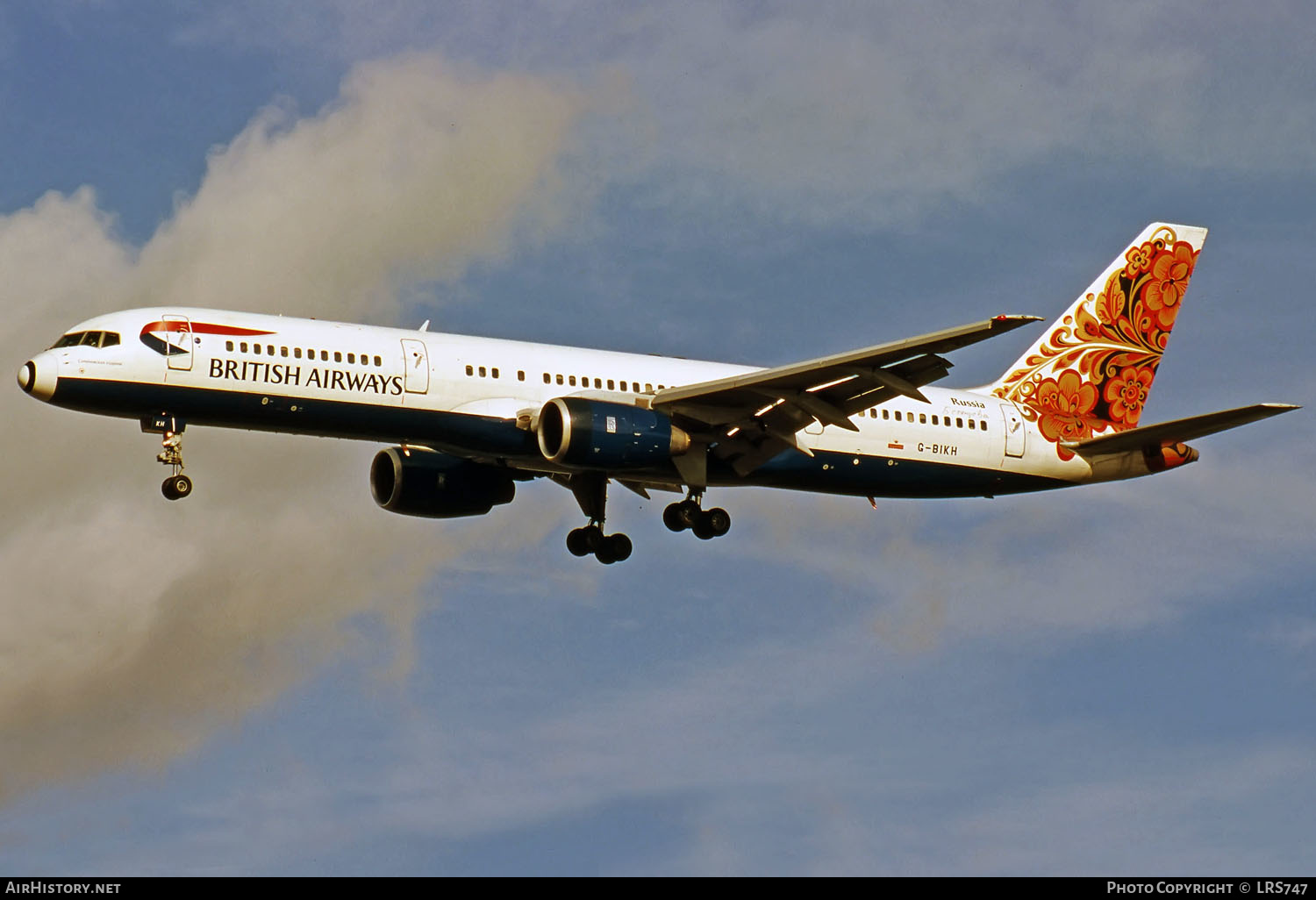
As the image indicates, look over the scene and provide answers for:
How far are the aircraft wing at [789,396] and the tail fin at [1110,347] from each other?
7.84 metres

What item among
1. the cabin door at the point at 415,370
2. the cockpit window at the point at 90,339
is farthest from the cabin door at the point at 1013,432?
the cockpit window at the point at 90,339

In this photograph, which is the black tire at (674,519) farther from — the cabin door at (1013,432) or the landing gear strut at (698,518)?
the cabin door at (1013,432)

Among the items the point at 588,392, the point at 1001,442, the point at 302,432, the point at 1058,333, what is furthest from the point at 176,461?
the point at 1058,333

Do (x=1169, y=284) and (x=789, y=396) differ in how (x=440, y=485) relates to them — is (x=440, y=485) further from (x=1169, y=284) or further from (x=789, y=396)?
(x=1169, y=284)

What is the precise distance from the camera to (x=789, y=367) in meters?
47.8

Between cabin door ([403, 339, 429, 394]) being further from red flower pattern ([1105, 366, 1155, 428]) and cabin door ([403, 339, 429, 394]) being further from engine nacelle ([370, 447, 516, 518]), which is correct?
red flower pattern ([1105, 366, 1155, 428])

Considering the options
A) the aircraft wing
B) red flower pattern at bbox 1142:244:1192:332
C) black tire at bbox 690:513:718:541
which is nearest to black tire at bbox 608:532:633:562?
black tire at bbox 690:513:718:541

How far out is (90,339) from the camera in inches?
1833

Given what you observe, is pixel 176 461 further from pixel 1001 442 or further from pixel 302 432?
pixel 1001 442

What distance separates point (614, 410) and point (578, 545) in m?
8.02

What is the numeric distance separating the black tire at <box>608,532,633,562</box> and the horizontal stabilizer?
13.0m

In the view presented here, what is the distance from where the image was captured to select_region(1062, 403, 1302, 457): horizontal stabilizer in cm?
4744
